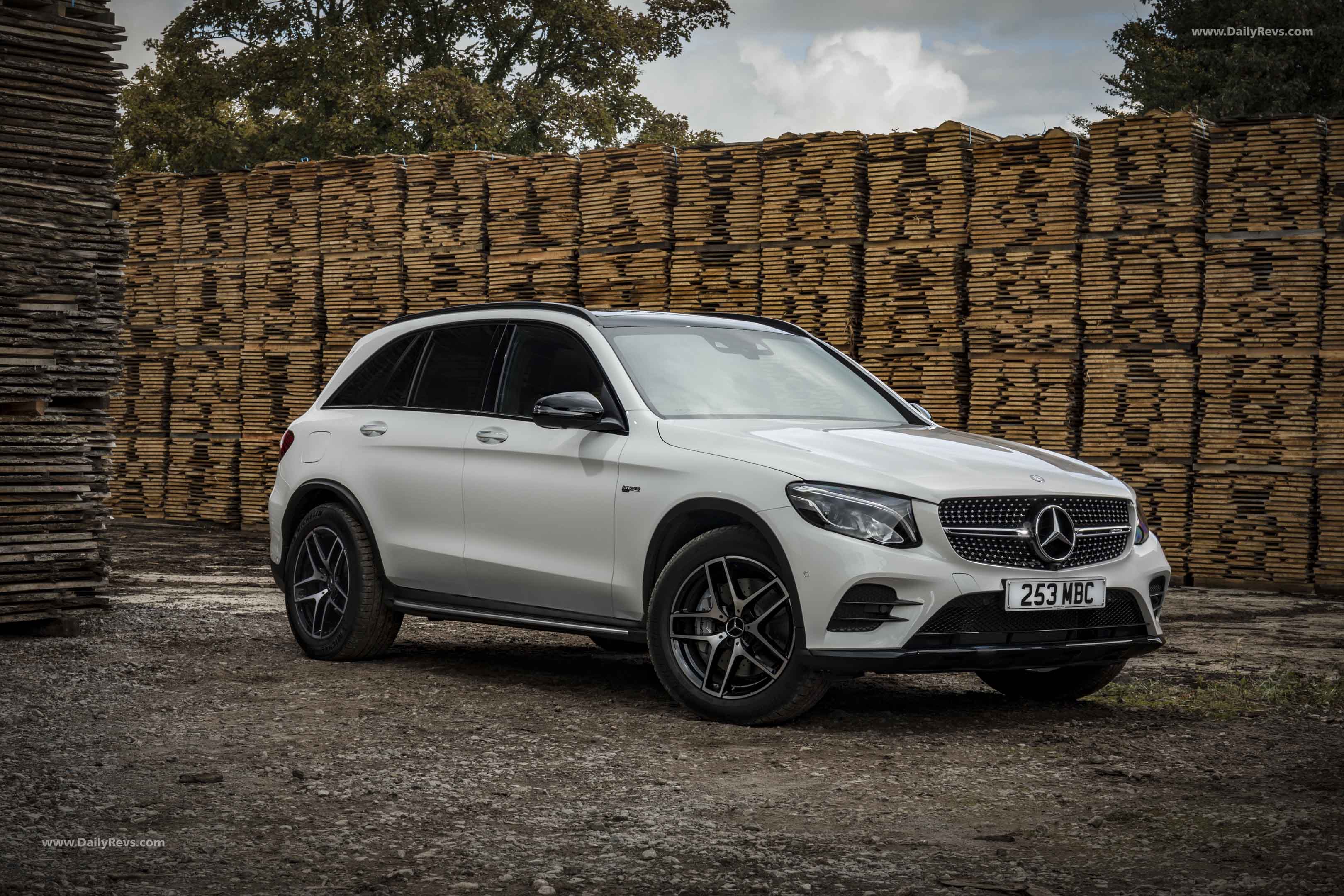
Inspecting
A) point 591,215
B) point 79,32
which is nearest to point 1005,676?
point 79,32

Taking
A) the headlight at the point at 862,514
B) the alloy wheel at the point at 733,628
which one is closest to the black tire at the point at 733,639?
the alloy wheel at the point at 733,628

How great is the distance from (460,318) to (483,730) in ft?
8.64

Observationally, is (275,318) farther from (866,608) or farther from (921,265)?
(866,608)

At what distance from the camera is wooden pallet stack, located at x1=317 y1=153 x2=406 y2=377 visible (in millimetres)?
17953

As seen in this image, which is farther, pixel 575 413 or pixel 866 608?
pixel 575 413

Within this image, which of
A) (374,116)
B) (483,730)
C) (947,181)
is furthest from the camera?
(374,116)

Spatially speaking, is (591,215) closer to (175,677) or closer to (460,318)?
(460,318)

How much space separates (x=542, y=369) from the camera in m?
7.98

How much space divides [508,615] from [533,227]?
9872 millimetres

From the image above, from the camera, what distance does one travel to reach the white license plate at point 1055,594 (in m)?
6.47

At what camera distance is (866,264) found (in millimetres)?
15227

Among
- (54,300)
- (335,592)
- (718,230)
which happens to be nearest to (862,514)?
(335,592)

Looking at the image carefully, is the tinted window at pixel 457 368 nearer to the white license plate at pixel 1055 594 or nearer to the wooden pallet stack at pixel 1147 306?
the white license plate at pixel 1055 594

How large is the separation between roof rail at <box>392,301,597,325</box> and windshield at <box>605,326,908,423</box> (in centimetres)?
21
